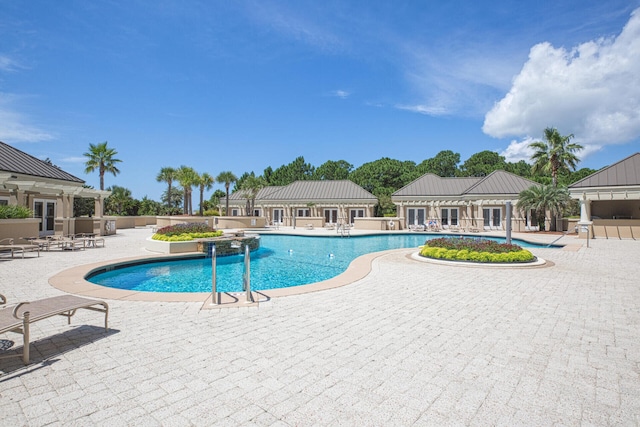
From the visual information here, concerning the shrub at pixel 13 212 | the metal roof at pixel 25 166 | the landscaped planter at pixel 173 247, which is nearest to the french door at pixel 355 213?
the landscaped planter at pixel 173 247

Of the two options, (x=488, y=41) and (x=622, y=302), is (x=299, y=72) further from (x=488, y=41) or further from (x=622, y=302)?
(x=622, y=302)

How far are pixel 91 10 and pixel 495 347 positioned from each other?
16111 mm

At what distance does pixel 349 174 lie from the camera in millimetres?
62969

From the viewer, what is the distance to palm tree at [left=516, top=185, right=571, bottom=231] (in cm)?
2497

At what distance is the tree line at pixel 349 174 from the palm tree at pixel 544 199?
2.75ft

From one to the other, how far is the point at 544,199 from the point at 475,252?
1864cm

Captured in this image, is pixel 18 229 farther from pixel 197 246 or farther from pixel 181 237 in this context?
pixel 197 246

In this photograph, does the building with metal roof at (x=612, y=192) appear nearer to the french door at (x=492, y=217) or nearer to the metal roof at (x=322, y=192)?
the french door at (x=492, y=217)

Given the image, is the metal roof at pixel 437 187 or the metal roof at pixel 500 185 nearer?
the metal roof at pixel 500 185

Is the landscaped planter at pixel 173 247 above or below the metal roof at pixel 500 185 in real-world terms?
below

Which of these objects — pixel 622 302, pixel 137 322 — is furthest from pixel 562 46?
pixel 137 322

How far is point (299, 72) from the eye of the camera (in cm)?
2048

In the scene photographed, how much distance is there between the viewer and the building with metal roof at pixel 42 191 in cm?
1673

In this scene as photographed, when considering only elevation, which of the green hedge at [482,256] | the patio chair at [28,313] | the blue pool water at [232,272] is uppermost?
the patio chair at [28,313]
